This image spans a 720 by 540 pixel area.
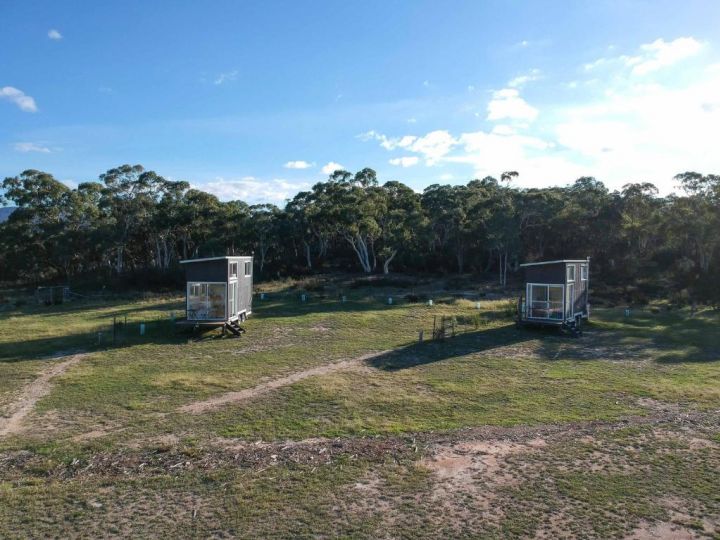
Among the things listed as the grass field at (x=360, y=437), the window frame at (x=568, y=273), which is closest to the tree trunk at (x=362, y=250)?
the window frame at (x=568, y=273)

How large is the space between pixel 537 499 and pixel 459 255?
149ft

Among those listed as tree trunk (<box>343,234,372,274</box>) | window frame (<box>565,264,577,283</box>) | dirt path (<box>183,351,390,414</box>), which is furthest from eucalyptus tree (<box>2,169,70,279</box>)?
window frame (<box>565,264,577,283</box>)

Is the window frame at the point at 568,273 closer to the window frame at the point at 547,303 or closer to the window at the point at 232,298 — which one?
the window frame at the point at 547,303

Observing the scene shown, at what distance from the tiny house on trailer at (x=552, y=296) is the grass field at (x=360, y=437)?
2.21m

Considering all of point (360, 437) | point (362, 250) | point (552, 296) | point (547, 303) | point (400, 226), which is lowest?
point (360, 437)

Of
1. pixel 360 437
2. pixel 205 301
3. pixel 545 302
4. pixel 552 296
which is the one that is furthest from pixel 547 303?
pixel 205 301

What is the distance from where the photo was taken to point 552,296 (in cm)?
2669

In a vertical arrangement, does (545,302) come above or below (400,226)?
below

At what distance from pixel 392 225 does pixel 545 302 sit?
24958mm

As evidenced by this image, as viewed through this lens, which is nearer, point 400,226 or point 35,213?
point 400,226

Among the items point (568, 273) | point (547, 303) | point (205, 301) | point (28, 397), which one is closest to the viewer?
point (28, 397)

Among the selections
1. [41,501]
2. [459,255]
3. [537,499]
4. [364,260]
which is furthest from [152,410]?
[459,255]

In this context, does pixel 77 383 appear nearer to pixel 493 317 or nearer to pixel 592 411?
pixel 592 411

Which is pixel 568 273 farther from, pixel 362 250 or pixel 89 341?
pixel 362 250
